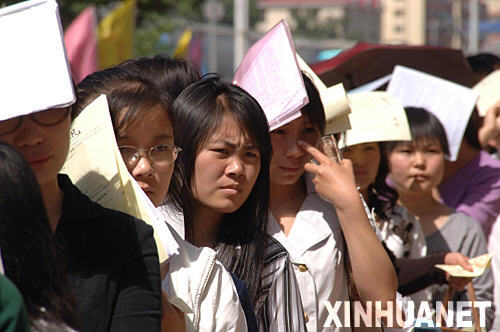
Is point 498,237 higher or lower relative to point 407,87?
lower

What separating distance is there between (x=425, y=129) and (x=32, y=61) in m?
2.99

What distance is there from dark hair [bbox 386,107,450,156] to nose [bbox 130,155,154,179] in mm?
2318

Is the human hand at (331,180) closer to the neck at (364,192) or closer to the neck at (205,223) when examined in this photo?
the neck at (205,223)

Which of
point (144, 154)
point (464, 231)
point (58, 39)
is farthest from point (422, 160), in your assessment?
point (58, 39)

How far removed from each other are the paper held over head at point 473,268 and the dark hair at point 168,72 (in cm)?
128

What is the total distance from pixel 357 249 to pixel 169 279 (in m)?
0.85

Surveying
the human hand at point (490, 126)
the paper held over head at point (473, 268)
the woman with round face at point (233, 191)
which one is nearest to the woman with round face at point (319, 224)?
the woman with round face at point (233, 191)

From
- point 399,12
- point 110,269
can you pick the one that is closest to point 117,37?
point 110,269

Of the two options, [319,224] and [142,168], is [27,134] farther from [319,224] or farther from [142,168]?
[319,224]

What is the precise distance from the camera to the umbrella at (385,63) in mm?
4934

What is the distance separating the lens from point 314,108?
2.82m

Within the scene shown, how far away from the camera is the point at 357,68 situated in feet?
16.6

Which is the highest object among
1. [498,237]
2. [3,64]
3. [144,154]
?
[3,64]

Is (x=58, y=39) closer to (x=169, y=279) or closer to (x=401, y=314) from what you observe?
(x=169, y=279)
